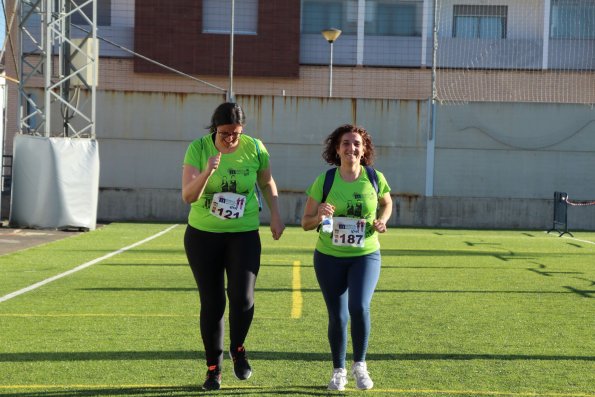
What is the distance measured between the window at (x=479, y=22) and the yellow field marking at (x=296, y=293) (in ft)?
80.4

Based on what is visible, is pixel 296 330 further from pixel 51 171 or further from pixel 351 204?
pixel 51 171

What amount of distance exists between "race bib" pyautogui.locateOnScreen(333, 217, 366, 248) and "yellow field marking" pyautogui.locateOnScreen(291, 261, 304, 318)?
4.01 meters

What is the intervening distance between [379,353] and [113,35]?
1529 inches

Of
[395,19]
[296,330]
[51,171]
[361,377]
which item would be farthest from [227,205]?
[395,19]

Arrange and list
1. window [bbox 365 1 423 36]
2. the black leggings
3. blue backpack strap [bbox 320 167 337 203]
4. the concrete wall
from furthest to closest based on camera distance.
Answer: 1. window [bbox 365 1 423 36]
2. the concrete wall
3. blue backpack strap [bbox 320 167 337 203]
4. the black leggings

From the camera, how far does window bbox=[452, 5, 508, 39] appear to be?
4103 cm

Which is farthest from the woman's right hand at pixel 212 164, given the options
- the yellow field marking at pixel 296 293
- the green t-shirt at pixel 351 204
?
the yellow field marking at pixel 296 293

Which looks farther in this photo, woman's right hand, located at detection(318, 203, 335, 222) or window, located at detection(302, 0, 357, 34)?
window, located at detection(302, 0, 357, 34)

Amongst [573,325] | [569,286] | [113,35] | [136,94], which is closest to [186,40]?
[113,35]

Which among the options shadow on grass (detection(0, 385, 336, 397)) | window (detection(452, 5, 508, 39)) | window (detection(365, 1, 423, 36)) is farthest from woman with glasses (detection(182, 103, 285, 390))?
window (detection(365, 1, 423, 36))

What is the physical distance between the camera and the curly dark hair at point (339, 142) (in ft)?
24.8

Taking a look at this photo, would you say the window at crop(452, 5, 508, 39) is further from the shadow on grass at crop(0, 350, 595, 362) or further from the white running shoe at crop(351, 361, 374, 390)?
the white running shoe at crop(351, 361, 374, 390)

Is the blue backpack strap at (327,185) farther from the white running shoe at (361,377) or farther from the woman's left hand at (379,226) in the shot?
the white running shoe at (361,377)

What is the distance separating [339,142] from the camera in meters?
7.58
